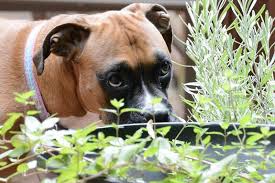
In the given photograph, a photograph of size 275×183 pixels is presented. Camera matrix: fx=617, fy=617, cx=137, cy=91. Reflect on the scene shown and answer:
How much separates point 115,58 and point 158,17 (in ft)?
0.86

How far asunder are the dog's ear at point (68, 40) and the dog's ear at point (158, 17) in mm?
191

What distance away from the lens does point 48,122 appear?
63 centimetres

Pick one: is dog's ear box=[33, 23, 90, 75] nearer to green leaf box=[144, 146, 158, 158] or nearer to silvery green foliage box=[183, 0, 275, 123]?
silvery green foliage box=[183, 0, 275, 123]

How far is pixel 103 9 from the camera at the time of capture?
2.77m

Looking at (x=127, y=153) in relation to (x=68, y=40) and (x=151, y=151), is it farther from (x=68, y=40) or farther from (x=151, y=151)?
(x=68, y=40)

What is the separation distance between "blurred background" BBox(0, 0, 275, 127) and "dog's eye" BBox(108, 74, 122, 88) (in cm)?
95

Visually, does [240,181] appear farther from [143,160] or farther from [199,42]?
[199,42]

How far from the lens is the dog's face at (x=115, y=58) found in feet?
5.13

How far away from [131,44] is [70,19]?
8.1 inches

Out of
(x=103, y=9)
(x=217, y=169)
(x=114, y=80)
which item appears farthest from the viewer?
(x=103, y=9)

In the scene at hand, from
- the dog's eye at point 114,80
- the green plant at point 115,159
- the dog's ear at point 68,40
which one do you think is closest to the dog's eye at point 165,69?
the dog's eye at point 114,80

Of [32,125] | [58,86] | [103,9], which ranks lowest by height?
[58,86]

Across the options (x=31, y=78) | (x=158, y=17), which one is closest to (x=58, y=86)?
(x=31, y=78)

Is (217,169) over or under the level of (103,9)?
under
